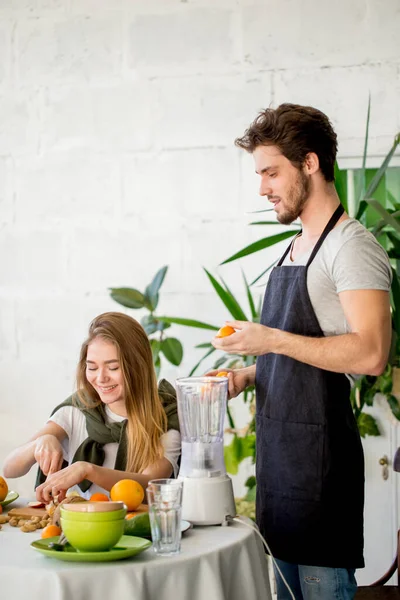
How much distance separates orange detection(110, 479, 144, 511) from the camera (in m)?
1.81

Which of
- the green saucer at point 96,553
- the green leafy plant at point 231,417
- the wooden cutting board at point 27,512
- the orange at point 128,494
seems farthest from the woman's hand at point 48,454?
the green leafy plant at point 231,417

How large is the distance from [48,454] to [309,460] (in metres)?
0.66

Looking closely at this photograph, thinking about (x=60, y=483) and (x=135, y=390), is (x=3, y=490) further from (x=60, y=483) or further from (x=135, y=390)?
(x=135, y=390)

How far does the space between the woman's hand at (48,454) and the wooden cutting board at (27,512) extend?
0.24 m

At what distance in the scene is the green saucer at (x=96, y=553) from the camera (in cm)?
145

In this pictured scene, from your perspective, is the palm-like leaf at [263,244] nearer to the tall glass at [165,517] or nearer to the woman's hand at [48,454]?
the woman's hand at [48,454]

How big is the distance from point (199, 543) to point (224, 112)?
214 centimetres

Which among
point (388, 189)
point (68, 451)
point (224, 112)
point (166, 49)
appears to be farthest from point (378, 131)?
point (68, 451)

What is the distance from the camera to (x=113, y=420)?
7.64 feet

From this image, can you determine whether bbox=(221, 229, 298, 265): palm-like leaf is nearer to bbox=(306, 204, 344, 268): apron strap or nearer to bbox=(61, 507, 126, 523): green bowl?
bbox=(306, 204, 344, 268): apron strap

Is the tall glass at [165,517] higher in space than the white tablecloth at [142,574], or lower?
higher

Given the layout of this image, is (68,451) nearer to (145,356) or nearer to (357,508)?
(145,356)

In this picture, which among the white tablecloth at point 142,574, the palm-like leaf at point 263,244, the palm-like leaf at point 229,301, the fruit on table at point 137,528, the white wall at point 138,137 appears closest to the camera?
the white tablecloth at point 142,574

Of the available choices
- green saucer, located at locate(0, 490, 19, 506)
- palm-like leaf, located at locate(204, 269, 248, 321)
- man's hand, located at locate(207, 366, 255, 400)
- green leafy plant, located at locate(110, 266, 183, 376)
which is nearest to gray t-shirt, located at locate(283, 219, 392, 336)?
man's hand, located at locate(207, 366, 255, 400)
